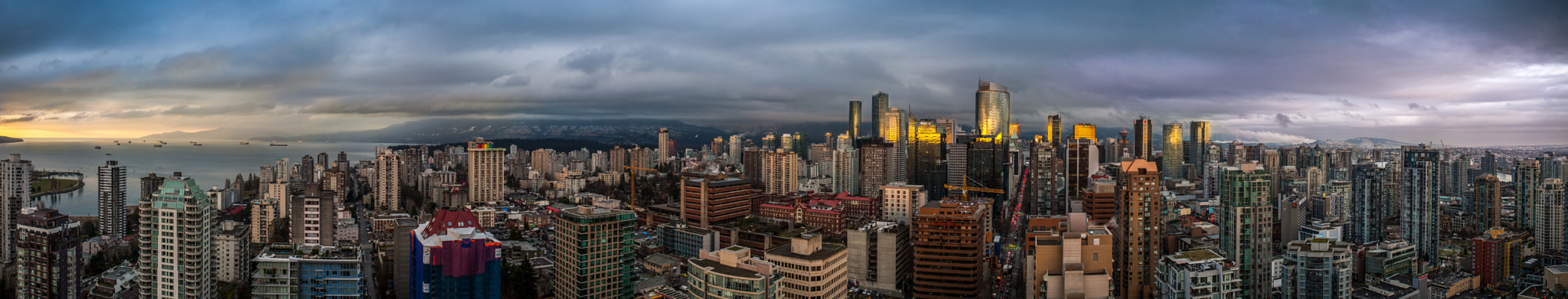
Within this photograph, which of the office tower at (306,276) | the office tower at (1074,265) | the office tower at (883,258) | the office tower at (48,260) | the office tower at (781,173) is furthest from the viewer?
the office tower at (781,173)

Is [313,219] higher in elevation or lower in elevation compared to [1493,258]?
higher

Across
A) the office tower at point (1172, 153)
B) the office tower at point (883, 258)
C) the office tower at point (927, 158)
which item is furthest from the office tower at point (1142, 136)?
the office tower at point (883, 258)

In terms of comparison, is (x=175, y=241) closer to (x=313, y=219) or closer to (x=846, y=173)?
(x=313, y=219)

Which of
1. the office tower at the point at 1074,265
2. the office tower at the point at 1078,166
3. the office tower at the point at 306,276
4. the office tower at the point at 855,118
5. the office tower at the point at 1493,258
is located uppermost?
the office tower at the point at 855,118

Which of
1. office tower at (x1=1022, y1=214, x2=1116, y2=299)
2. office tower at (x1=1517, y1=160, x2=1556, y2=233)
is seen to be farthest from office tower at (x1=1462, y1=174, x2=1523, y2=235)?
office tower at (x1=1022, y1=214, x2=1116, y2=299)

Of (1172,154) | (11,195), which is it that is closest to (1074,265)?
(11,195)

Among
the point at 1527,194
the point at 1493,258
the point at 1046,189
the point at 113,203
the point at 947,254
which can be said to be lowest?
the point at 1493,258

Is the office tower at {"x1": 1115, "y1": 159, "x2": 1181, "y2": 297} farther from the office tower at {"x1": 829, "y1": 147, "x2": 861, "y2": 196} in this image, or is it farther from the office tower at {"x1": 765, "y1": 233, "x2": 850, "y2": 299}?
the office tower at {"x1": 829, "y1": 147, "x2": 861, "y2": 196}

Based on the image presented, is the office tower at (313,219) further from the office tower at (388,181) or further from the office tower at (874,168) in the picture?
the office tower at (874,168)
